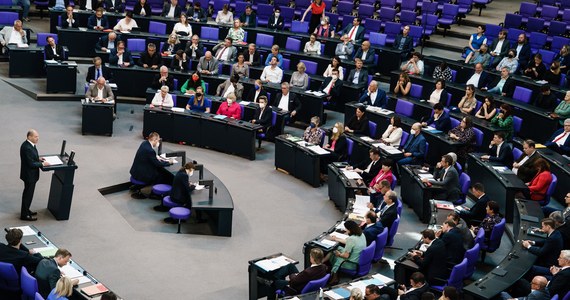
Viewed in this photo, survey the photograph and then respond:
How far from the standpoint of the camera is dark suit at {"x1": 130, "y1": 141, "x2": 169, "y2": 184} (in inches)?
600

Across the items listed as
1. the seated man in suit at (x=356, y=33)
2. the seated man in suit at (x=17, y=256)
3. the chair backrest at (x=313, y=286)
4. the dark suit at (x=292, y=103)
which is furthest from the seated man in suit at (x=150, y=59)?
the chair backrest at (x=313, y=286)

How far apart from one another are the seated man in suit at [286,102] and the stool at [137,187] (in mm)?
4841

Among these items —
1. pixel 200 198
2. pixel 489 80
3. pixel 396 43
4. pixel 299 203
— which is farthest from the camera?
pixel 396 43

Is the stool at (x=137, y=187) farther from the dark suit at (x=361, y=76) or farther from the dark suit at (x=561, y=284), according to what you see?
the dark suit at (x=561, y=284)

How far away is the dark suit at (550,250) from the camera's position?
1188 cm

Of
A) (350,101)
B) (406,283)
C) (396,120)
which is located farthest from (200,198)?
(350,101)

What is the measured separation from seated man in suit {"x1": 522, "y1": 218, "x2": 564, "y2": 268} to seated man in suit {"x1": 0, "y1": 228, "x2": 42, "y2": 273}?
709cm

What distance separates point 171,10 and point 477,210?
45.6ft

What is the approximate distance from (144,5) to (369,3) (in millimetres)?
7296

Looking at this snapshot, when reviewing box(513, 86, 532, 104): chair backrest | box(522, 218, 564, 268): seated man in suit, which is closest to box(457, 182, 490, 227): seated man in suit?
box(522, 218, 564, 268): seated man in suit

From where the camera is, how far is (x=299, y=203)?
52.3 feet

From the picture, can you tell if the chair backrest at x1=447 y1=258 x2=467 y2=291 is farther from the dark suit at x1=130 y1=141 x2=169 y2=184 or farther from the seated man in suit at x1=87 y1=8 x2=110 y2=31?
the seated man in suit at x1=87 y1=8 x2=110 y2=31

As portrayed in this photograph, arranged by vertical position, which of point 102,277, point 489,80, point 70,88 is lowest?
point 102,277

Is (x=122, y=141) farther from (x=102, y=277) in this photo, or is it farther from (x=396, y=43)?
(x=396, y=43)
